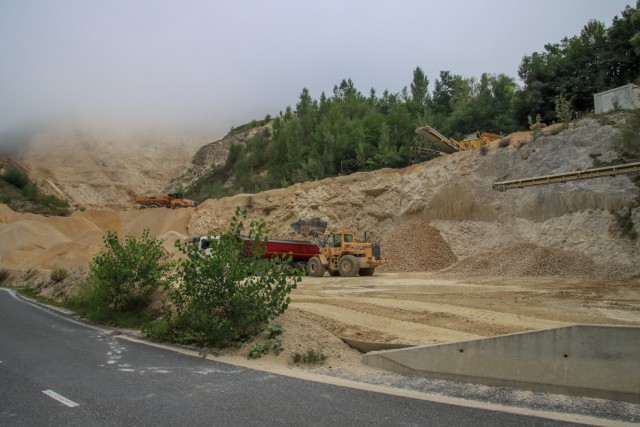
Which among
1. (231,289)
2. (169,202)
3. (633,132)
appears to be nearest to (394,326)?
(231,289)

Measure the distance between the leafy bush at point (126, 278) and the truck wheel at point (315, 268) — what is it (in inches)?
445

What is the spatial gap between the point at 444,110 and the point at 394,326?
179 feet

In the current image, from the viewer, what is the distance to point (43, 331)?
12.3 meters

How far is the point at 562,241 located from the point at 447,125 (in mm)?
26814

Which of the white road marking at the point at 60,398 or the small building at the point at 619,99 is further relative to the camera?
the small building at the point at 619,99

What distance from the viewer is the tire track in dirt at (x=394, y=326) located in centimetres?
903

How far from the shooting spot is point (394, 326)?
1034 centimetres

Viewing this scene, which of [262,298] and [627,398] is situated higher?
[262,298]

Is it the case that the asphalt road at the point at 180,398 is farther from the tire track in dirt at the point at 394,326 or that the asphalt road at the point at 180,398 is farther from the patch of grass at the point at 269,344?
the tire track in dirt at the point at 394,326

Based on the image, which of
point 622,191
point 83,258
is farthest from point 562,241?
point 83,258

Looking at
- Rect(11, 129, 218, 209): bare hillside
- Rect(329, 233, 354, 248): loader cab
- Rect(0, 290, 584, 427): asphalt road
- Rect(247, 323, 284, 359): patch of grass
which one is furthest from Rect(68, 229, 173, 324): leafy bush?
Rect(11, 129, 218, 209): bare hillside

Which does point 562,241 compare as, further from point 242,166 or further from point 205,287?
point 242,166

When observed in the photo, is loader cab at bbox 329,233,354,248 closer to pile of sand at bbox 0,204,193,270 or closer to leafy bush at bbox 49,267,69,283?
leafy bush at bbox 49,267,69,283

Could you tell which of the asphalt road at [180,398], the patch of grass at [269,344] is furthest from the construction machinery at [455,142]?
the asphalt road at [180,398]
